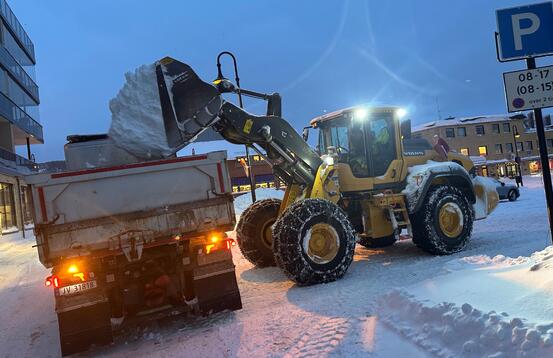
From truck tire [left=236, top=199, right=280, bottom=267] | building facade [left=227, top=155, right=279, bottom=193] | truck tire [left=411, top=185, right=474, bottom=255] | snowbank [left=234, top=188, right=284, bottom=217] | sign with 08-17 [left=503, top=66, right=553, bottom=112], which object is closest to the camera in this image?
sign with 08-17 [left=503, top=66, right=553, bottom=112]

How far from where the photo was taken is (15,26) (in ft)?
124

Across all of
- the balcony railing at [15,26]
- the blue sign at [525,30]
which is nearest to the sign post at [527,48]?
the blue sign at [525,30]

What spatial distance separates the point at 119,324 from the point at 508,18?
6.29 metres

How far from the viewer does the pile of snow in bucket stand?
12.3ft

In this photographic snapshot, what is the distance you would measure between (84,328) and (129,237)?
116 centimetres

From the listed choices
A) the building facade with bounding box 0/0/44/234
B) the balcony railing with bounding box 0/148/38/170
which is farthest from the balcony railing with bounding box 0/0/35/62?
the balcony railing with bounding box 0/148/38/170

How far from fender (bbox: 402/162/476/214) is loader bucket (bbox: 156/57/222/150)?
13.2 ft

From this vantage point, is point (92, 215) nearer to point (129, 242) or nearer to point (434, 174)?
point (129, 242)

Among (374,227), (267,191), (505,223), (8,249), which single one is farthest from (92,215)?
(267,191)

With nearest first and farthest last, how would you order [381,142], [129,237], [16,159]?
[129,237], [381,142], [16,159]

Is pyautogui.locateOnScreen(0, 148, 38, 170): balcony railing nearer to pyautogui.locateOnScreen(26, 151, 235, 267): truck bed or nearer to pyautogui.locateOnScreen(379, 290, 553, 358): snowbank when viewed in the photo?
pyautogui.locateOnScreen(26, 151, 235, 267): truck bed

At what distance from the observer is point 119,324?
6.38 m

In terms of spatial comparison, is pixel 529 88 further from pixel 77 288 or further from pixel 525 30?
pixel 77 288

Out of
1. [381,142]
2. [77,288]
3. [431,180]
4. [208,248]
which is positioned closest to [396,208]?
[431,180]
